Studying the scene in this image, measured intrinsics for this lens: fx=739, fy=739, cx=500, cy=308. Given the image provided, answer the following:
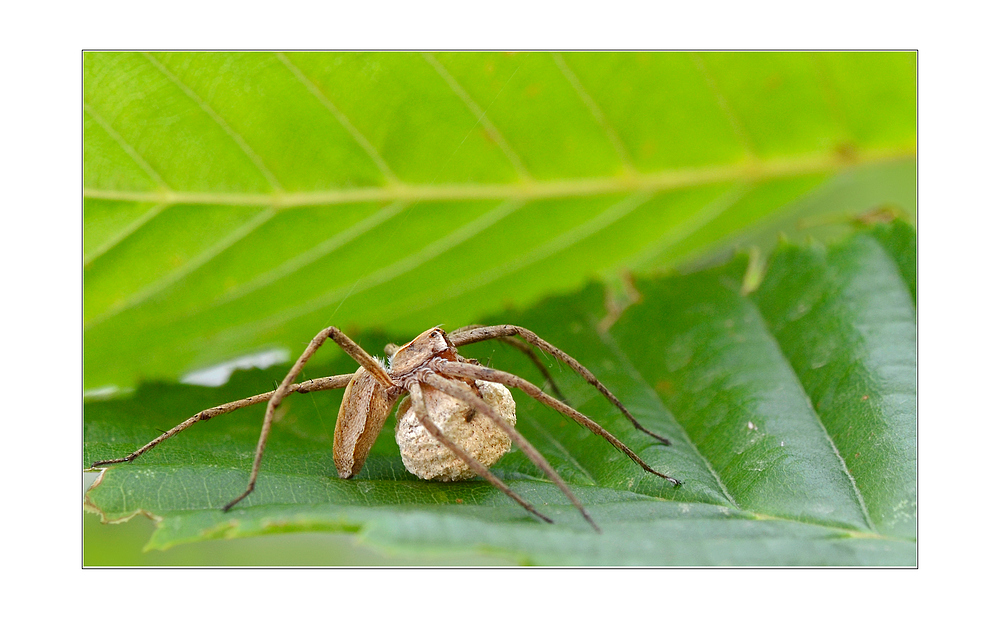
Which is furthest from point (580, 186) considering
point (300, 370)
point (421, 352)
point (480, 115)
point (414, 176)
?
point (300, 370)

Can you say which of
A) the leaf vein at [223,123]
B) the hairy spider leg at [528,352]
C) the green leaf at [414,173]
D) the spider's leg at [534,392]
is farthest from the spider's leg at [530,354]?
the leaf vein at [223,123]

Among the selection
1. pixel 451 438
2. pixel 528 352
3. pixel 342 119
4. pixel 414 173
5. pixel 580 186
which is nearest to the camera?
pixel 451 438

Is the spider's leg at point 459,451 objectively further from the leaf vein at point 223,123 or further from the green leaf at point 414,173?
the leaf vein at point 223,123

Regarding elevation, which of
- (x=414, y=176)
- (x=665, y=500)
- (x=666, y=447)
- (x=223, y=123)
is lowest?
(x=665, y=500)

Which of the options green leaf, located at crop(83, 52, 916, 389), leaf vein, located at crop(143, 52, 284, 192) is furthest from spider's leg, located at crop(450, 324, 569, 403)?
leaf vein, located at crop(143, 52, 284, 192)

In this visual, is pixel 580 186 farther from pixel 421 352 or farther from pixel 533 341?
pixel 421 352

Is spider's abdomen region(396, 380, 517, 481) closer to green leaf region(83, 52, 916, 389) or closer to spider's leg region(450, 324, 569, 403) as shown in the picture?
spider's leg region(450, 324, 569, 403)

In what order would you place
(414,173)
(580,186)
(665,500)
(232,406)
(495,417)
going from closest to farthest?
(665,500), (495,417), (232,406), (414,173), (580,186)
